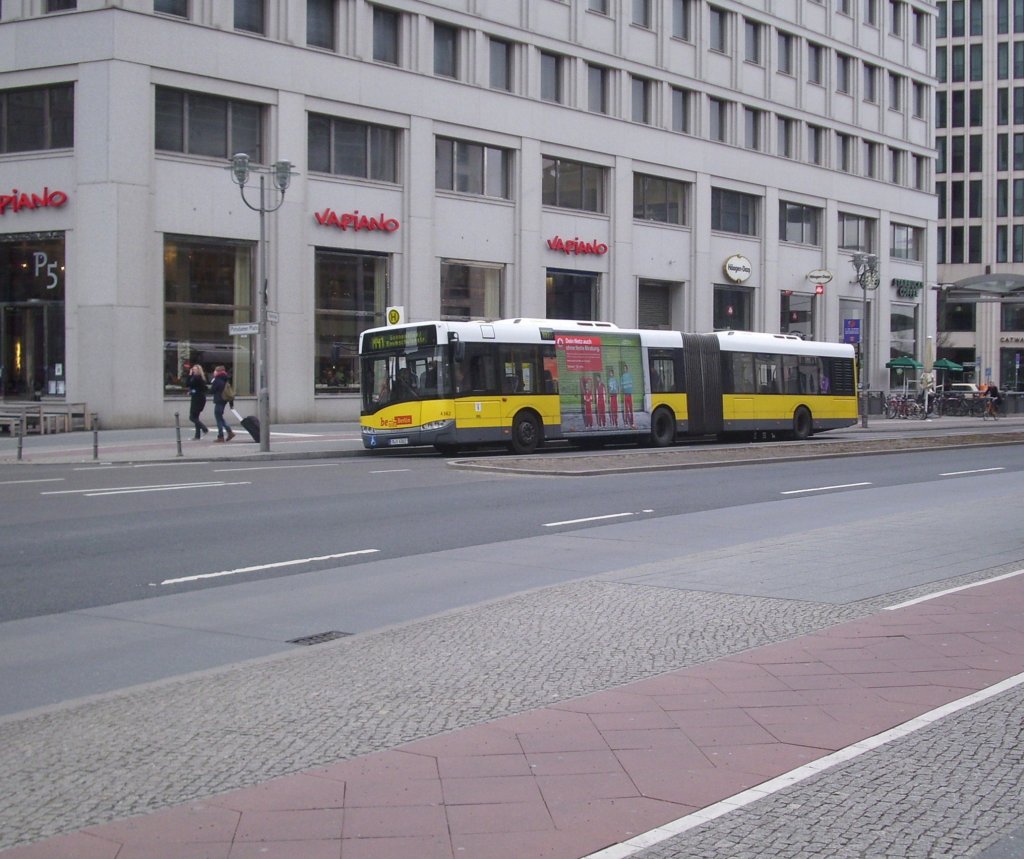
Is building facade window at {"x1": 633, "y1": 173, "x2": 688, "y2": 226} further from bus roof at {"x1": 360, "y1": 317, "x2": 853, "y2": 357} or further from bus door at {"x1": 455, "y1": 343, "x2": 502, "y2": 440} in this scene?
bus door at {"x1": 455, "y1": 343, "x2": 502, "y2": 440}

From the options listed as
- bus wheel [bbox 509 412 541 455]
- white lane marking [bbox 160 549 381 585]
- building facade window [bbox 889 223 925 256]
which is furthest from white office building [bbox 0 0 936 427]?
white lane marking [bbox 160 549 381 585]

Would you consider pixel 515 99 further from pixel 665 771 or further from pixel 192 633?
pixel 665 771

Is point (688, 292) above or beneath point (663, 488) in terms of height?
above

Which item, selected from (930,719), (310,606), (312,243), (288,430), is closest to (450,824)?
(930,719)

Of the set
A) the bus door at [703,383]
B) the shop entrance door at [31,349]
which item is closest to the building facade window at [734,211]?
the bus door at [703,383]

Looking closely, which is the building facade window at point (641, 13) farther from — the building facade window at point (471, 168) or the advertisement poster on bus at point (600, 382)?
the advertisement poster on bus at point (600, 382)

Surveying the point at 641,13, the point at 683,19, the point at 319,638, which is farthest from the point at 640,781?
the point at 683,19

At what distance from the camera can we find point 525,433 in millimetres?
29828

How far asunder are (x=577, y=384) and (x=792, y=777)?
84.9 feet

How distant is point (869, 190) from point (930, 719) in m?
62.0

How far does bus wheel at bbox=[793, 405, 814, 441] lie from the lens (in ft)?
127

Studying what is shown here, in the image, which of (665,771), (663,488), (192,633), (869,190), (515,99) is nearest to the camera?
(665,771)

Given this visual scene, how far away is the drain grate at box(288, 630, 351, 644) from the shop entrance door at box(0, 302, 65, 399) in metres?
29.3

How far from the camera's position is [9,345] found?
37219 mm
